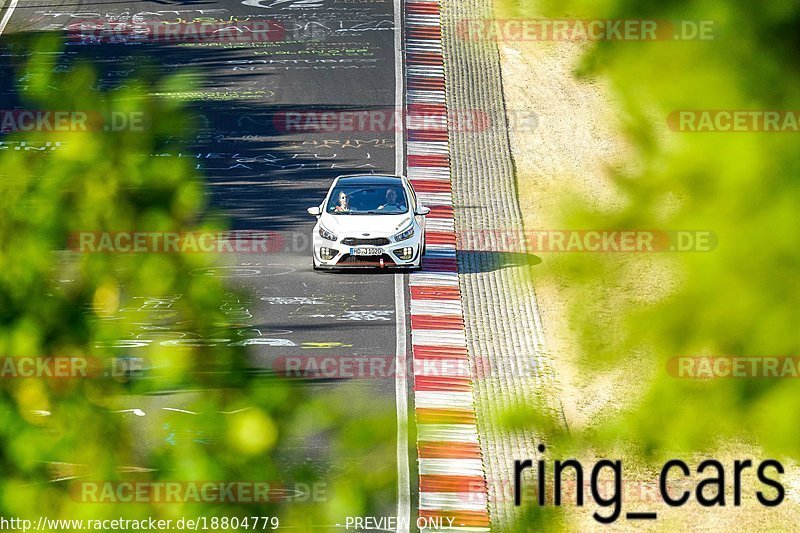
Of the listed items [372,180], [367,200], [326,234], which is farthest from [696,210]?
[372,180]

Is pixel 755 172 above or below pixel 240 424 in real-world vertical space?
above

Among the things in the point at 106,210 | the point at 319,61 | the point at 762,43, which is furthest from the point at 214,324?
the point at 319,61

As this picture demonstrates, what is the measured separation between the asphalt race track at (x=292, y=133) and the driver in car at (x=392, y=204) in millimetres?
1452

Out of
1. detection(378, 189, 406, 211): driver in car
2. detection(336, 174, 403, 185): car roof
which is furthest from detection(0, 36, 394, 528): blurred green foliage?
detection(336, 174, 403, 185): car roof

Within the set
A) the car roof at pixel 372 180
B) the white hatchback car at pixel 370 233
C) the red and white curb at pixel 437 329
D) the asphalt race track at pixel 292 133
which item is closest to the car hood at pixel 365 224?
the white hatchback car at pixel 370 233

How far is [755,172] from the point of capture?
2.51 meters

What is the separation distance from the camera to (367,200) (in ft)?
70.0

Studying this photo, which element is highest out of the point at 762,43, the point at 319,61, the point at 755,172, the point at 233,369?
the point at 319,61

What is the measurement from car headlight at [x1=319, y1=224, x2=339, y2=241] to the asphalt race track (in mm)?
996

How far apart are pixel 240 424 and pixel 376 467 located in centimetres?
35

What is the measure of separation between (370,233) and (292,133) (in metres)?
10.3

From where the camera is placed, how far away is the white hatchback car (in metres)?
20.4

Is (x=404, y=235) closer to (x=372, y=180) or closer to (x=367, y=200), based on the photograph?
(x=367, y=200)

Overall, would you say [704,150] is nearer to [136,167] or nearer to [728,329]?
[728,329]
